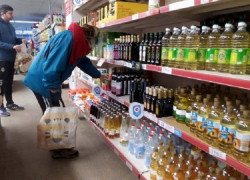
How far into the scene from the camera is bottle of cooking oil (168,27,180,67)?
164 cm

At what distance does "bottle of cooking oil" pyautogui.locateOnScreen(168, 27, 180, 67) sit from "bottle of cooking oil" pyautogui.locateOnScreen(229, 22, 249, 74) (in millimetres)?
439

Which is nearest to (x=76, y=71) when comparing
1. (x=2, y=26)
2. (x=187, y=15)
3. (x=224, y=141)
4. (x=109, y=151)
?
(x=2, y=26)

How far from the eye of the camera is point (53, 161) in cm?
259

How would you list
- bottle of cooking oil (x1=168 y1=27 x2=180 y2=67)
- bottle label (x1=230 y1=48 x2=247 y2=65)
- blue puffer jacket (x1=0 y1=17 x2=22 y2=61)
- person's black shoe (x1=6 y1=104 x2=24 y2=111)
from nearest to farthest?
bottle label (x1=230 y1=48 x2=247 y2=65)
bottle of cooking oil (x1=168 y1=27 x2=180 y2=67)
blue puffer jacket (x1=0 y1=17 x2=22 y2=61)
person's black shoe (x1=6 y1=104 x2=24 y2=111)

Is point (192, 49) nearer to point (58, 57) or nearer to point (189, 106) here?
point (189, 106)

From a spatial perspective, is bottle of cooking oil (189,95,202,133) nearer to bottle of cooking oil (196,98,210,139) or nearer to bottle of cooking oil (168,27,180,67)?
bottle of cooking oil (196,98,210,139)

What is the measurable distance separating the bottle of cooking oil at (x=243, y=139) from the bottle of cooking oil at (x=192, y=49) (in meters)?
0.48

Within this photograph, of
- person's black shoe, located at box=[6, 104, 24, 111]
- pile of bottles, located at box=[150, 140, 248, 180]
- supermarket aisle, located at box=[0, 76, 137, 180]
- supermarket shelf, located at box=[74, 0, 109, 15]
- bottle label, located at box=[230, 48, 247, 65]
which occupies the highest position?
supermarket shelf, located at box=[74, 0, 109, 15]

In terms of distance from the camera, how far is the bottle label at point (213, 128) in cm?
135

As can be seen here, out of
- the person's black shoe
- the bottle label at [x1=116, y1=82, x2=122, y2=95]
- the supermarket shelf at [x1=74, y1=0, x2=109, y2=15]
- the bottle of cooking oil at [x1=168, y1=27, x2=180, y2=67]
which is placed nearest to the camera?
the bottle of cooking oil at [x1=168, y1=27, x2=180, y2=67]

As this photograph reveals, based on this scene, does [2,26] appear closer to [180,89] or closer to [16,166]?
[16,166]

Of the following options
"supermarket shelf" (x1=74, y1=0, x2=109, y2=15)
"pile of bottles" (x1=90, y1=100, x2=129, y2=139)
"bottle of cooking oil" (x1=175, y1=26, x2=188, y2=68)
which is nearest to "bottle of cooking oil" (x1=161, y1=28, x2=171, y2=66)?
"bottle of cooking oil" (x1=175, y1=26, x2=188, y2=68)

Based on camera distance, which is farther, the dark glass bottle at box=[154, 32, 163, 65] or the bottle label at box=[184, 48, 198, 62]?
the dark glass bottle at box=[154, 32, 163, 65]

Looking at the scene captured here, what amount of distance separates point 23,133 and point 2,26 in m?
2.13
